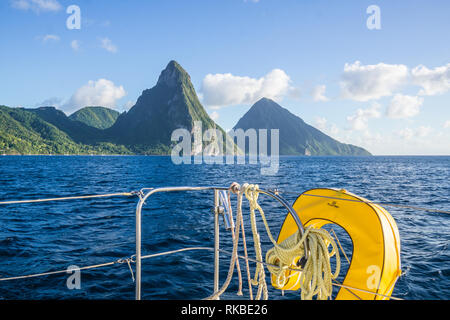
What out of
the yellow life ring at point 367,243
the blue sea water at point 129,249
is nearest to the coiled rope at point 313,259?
the yellow life ring at point 367,243

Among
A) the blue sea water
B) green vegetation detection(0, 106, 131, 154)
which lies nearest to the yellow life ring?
the blue sea water

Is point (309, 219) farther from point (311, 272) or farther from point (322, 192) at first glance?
point (311, 272)

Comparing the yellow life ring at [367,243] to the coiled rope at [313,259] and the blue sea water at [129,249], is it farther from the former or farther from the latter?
the blue sea water at [129,249]

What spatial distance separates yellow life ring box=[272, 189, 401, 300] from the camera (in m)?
2.44

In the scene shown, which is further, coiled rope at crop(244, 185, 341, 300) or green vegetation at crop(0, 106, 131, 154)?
green vegetation at crop(0, 106, 131, 154)

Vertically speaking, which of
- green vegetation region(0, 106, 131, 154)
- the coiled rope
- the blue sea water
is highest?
green vegetation region(0, 106, 131, 154)

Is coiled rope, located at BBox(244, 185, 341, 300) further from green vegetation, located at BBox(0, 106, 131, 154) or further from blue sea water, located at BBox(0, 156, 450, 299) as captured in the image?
green vegetation, located at BBox(0, 106, 131, 154)

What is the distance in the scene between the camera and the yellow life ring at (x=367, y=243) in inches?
96.1

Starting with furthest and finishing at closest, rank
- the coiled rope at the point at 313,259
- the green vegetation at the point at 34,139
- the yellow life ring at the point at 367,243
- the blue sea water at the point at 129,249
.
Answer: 1. the green vegetation at the point at 34,139
2. the blue sea water at the point at 129,249
3. the yellow life ring at the point at 367,243
4. the coiled rope at the point at 313,259

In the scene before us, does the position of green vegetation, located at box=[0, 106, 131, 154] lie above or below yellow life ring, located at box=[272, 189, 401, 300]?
above

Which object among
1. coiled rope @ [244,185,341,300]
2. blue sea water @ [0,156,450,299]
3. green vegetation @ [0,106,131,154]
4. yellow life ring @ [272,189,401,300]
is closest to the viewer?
coiled rope @ [244,185,341,300]

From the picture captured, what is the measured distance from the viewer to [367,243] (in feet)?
8.54
